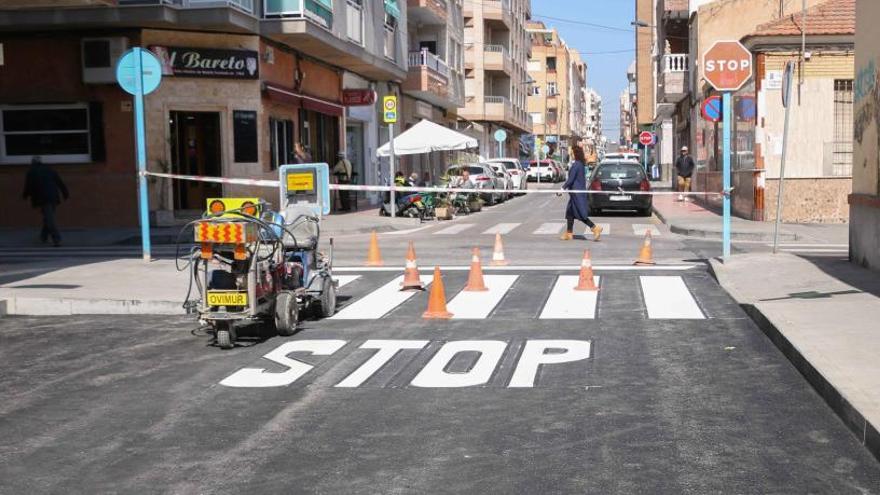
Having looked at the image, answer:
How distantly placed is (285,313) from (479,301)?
2729 millimetres

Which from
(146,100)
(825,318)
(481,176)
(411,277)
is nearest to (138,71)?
(411,277)

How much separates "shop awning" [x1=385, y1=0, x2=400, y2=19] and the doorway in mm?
12844

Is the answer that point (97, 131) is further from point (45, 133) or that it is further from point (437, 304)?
point (437, 304)

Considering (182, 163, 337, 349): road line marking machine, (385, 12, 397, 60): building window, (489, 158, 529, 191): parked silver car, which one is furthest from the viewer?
(489, 158, 529, 191): parked silver car

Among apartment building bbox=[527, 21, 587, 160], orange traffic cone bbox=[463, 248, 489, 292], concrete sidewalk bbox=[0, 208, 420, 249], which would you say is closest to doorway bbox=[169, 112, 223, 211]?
concrete sidewalk bbox=[0, 208, 420, 249]

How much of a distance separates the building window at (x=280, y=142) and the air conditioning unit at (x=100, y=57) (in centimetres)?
442

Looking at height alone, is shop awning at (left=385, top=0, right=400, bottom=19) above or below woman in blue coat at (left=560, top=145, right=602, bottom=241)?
above

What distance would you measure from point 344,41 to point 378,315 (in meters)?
19.9

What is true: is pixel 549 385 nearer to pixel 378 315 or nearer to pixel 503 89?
pixel 378 315

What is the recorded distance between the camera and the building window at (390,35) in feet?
117

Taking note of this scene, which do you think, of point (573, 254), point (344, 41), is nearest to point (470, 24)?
point (344, 41)

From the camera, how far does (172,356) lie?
7.99 meters

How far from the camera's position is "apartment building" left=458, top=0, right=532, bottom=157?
63469 millimetres

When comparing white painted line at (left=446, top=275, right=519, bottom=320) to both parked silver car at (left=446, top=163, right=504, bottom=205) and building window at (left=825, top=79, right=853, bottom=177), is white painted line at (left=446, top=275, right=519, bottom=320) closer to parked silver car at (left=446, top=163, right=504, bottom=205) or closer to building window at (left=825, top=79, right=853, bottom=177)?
building window at (left=825, top=79, right=853, bottom=177)
